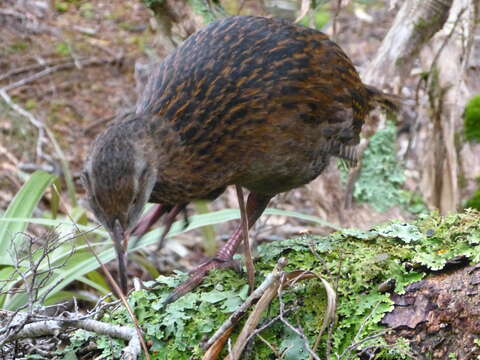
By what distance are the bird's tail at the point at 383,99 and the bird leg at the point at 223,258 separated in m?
0.92

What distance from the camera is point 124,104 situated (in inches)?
268

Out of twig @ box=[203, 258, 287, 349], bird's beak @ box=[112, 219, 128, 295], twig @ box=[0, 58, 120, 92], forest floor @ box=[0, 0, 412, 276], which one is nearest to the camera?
twig @ box=[203, 258, 287, 349]

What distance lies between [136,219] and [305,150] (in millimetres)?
882

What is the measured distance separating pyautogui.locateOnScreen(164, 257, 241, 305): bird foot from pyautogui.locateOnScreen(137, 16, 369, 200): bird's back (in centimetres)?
34

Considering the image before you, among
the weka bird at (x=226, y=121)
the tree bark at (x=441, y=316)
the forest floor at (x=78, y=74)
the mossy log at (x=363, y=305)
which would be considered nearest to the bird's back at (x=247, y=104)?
the weka bird at (x=226, y=121)

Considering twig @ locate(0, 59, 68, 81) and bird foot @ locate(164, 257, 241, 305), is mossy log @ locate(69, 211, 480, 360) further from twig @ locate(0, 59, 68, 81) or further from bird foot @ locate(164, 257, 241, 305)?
twig @ locate(0, 59, 68, 81)

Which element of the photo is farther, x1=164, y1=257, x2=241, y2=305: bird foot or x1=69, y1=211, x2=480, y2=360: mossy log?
x1=164, y1=257, x2=241, y2=305: bird foot

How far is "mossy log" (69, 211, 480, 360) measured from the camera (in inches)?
84.4

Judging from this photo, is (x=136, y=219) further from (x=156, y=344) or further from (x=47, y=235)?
(x=156, y=344)

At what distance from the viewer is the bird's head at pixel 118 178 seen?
2643 mm

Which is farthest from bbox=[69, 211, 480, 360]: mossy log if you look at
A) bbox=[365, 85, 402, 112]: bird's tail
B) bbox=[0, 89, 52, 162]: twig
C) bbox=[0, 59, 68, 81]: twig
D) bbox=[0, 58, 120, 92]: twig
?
bbox=[0, 59, 68, 81]: twig

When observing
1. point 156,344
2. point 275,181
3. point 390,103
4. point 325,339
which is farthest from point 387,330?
point 390,103

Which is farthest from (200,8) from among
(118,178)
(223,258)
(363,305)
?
(363,305)

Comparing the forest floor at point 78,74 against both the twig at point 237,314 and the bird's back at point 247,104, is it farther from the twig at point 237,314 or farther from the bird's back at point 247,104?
the twig at point 237,314
